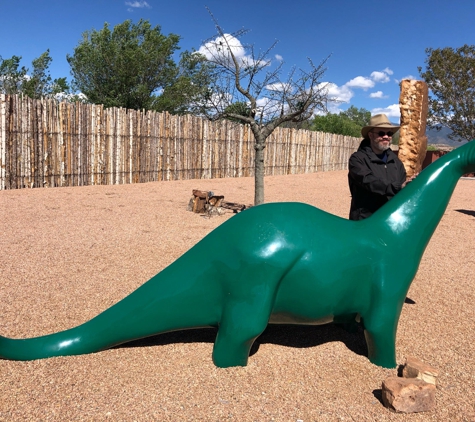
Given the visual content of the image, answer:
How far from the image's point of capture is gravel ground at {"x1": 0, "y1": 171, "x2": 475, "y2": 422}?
214cm

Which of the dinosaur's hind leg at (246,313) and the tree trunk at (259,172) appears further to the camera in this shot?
the tree trunk at (259,172)

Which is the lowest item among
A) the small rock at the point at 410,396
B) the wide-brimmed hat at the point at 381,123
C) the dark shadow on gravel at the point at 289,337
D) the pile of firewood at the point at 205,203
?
the dark shadow on gravel at the point at 289,337

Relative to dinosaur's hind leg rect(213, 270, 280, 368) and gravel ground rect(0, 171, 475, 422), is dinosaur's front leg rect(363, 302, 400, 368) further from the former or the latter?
dinosaur's hind leg rect(213, 270, 280, 368)

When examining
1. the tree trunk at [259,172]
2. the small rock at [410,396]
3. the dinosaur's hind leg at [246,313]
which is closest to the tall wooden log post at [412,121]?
the tree trunk at [259,172]

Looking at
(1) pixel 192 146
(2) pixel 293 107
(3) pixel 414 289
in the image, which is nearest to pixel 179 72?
(1) pixel 192 146

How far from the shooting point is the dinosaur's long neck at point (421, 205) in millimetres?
2561

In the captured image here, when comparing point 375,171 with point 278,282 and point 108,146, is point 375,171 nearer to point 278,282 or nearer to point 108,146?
point 278,282

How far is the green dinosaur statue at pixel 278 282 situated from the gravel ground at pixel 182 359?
5.2 inches

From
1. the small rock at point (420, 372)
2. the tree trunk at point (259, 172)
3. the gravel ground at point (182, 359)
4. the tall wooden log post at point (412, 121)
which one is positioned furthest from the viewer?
the tall wooden log post at point (412, 121)

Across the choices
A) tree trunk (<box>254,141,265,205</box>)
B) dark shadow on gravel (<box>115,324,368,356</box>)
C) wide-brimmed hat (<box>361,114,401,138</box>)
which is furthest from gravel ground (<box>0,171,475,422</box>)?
tree trunk (<box>254,141,265,205</box>)

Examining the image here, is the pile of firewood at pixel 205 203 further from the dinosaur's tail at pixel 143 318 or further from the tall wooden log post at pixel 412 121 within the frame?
the dinosaur's tail at pixel 143 318

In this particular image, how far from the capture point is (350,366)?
2623 millimetres

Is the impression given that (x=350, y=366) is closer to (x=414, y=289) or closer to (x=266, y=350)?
(x=266, y=350)

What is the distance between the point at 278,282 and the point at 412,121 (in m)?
8.13
